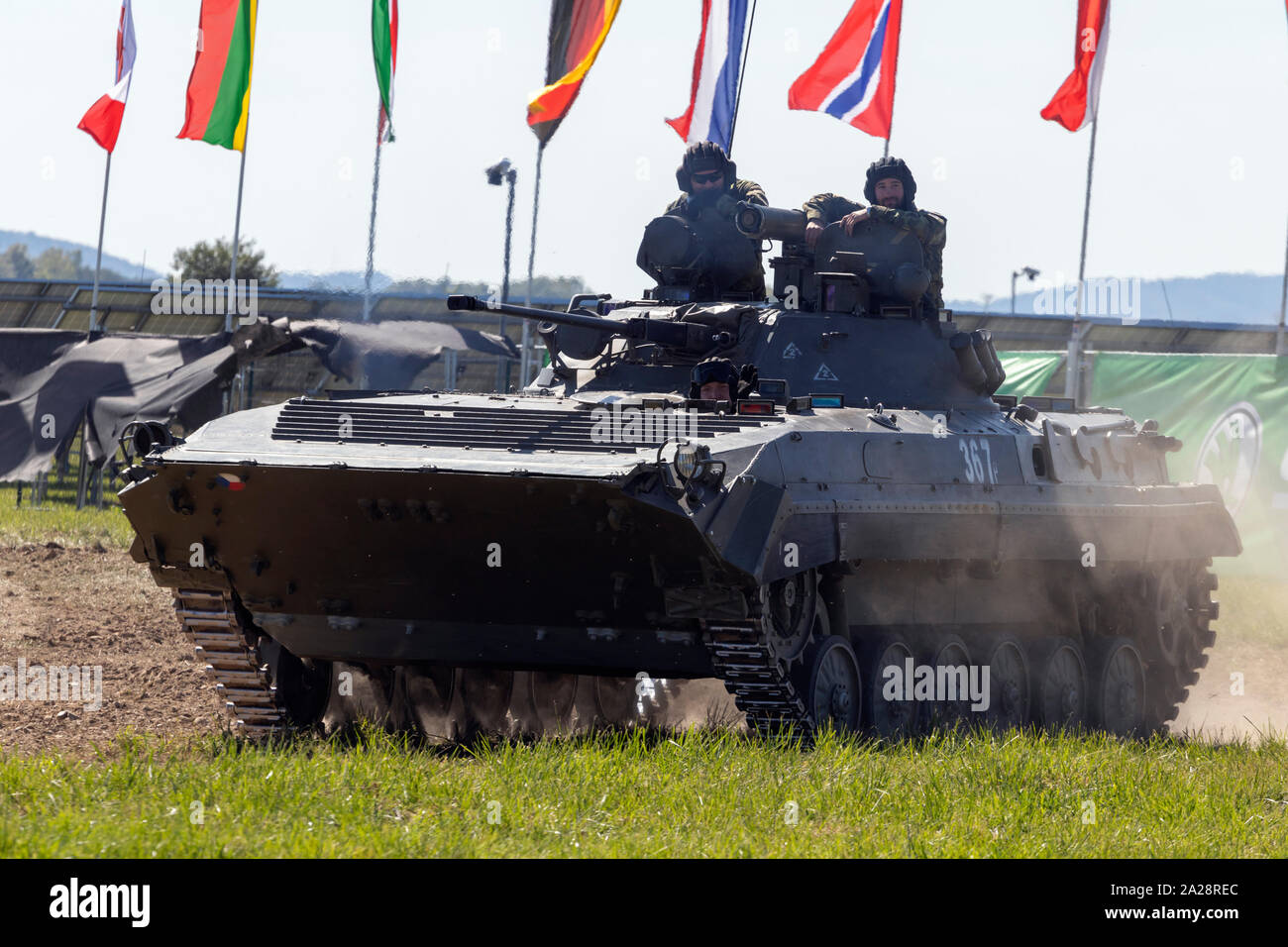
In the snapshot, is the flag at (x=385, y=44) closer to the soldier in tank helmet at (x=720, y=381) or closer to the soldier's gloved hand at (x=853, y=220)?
the soldier's gloved hand at (x=853, y=220)

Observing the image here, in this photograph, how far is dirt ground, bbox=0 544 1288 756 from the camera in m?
11.0

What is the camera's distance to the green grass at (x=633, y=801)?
654 centimetres

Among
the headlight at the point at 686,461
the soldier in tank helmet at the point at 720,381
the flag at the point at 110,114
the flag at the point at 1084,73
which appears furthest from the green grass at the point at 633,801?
the flag at the point at 110,114

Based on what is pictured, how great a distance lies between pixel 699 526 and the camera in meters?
8.66

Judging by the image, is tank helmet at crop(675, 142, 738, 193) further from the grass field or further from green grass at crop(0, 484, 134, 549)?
green grass at crop(0, 484, 134, 549)

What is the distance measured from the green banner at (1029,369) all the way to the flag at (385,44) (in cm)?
844

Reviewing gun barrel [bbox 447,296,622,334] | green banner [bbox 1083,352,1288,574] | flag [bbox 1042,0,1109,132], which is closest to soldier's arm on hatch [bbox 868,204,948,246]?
gun barrel [bbox 447,296,622,334]

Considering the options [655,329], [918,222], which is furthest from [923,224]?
[655,329]

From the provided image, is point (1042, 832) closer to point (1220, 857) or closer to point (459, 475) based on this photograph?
point (1220, 857)

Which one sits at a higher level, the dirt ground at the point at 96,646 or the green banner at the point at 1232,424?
the green banner at the point at 1232,424

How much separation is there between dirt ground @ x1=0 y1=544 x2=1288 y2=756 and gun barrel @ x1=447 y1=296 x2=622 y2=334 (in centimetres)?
255

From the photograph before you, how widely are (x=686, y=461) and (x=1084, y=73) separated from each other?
13.9 m

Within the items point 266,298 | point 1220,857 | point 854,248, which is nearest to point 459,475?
point 1220,857

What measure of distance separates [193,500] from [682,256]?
4.34 metres
